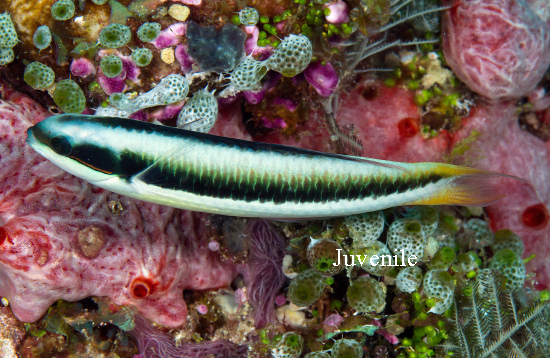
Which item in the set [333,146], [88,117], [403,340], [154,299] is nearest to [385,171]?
[333,146]

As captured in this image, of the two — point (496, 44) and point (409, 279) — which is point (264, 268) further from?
point (496, 44)

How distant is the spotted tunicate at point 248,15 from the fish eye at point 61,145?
1864 mm

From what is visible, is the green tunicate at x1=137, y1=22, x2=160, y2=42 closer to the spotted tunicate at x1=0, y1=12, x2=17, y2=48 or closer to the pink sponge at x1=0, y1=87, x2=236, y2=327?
the spotted tunicate at x1=0, y1=12, x2=17, y2=48

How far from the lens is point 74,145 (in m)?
2.29

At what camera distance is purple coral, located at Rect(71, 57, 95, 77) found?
118 inches

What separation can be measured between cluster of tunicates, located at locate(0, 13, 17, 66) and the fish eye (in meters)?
1.30

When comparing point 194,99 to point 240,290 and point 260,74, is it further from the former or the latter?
point 240,290

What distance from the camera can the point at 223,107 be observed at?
3.64m

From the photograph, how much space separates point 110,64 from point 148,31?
0.45 m

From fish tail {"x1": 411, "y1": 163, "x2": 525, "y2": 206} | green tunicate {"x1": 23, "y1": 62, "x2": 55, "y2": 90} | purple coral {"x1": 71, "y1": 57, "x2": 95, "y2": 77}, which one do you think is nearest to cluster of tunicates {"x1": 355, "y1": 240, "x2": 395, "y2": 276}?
fish tail {"x1": 411, "y1": 163, "x2": 525, "y2": 206}

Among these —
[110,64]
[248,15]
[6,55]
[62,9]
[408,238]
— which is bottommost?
[408,238]

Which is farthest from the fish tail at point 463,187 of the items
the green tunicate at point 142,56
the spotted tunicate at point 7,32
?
the spotted tunicate at point 7,32

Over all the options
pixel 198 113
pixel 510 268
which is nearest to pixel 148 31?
pixel 198 113

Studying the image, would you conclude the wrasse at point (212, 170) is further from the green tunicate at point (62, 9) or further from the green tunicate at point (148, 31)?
the green tunicate at point (62, 9)
